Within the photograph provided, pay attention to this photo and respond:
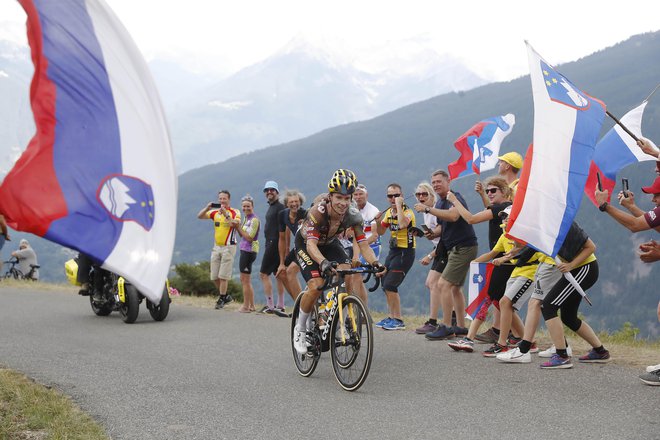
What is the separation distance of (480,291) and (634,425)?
3.89 metres

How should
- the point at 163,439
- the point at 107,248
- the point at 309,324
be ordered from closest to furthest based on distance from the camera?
1. the point at 107,248
2. the point at 163,439
3. the point at 309,324

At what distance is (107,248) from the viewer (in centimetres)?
333

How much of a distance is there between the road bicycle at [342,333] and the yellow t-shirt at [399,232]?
3122mm

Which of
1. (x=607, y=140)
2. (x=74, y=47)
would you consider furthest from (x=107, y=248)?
(x=607, y=140)

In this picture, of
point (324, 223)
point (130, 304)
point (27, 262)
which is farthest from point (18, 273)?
point (324, 223)

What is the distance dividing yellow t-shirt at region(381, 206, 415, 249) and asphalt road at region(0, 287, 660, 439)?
1267 millimetres

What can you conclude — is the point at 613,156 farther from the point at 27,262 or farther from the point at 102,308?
the point at 27,262

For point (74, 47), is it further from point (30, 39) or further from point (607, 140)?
point (607, 140)

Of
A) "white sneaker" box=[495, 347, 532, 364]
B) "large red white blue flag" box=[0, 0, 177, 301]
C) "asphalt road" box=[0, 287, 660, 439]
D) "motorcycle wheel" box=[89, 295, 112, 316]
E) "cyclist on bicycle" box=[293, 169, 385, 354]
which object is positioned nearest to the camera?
"large red white blue flag" box=[0, 0, 177, 301]

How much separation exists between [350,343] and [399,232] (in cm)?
388

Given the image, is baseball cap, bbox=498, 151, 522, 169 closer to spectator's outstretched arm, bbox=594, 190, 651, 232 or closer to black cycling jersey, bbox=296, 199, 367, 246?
black cycling jersey, bbox=296, 199, 367, 246

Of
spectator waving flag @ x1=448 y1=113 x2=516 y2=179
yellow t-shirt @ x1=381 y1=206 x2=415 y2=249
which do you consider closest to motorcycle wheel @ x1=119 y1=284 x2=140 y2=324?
yellow t-shirt @ x1=381 y1=206 x2=415 y2=249

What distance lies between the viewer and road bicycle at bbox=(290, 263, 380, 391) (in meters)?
6.57

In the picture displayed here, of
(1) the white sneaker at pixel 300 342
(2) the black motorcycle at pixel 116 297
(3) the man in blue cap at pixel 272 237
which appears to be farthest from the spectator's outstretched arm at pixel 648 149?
→ (2) the black motorcycle at pixel 116 297
